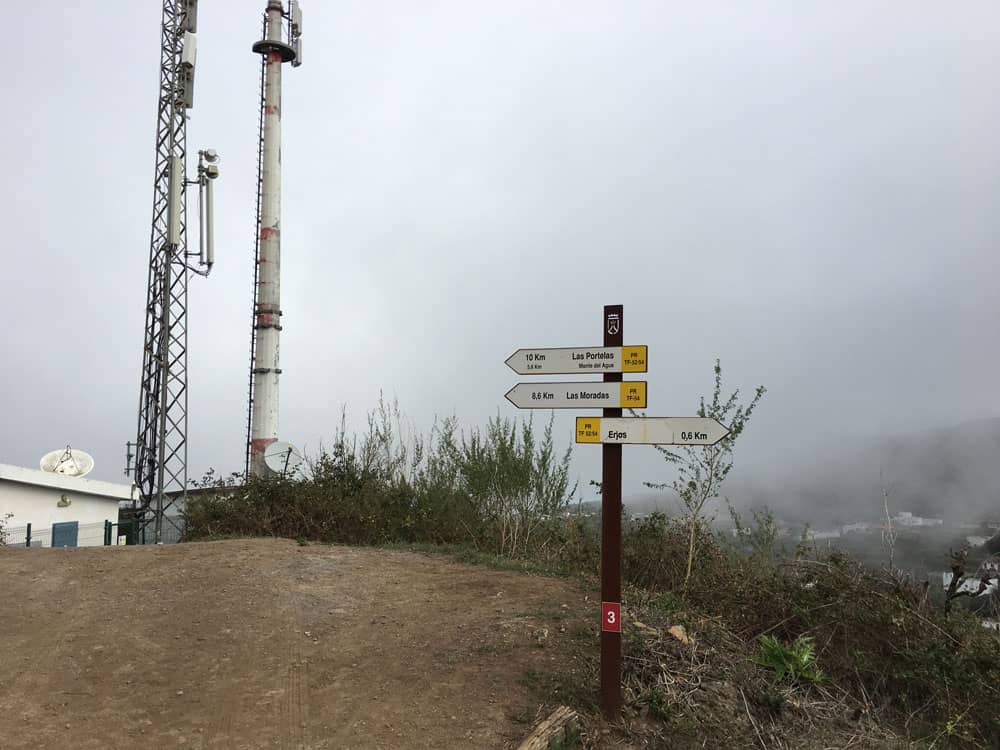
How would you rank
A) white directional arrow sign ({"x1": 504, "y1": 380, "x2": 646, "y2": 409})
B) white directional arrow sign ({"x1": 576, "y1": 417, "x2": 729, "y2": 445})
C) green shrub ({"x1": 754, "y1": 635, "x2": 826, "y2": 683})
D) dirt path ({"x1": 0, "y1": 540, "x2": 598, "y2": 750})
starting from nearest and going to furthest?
dirt path ({"x1": 0, "y1": 540, "x2": 598, "y2": 750}) < white directional arrow sign ({"x1": 576, "y1": 417, "x2": 729, "y2": 445}) < white directional arrow sign ({"x1": 504, "y1": 380, "x2": 646, "y2": 409}) < green shrub ({"x1": 754, "y1": 635, "x2": 826, "y2": 683})

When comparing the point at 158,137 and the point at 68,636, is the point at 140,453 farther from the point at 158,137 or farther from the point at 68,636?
the point at 68,636

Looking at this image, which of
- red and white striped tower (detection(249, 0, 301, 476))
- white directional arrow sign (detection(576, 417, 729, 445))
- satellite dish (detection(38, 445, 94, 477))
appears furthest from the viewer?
satellite dish (detection(38, 445, 94, 477))

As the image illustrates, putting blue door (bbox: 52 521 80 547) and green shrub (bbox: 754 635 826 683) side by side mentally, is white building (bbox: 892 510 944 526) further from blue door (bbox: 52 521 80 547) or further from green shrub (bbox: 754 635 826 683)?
blue door (bbox: 52 521 80 547)

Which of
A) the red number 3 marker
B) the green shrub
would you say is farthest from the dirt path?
the green shrub

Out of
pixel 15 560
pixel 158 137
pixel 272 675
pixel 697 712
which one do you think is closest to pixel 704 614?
pixel 697 712

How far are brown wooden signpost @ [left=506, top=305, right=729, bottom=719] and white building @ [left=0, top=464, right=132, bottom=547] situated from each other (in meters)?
22.3

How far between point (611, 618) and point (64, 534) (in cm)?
2332

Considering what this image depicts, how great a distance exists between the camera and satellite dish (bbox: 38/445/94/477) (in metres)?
26.4

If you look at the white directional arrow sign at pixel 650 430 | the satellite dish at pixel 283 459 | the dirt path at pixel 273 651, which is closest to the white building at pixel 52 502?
the satellite dish at pixel 283 459

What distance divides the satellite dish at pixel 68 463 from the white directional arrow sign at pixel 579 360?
25.8 meters

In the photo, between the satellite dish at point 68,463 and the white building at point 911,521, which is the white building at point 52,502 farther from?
the white building at point 911,521

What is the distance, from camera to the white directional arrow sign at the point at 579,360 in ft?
18.5

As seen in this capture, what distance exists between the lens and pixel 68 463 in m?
26.7

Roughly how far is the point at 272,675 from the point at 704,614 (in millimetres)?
4337
